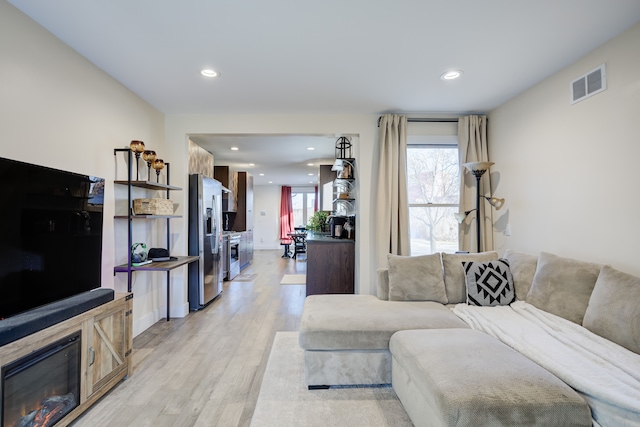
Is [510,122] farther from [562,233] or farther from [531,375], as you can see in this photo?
[531,375]

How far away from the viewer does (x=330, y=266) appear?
3852 mm

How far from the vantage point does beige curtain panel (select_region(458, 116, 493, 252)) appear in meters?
3.52

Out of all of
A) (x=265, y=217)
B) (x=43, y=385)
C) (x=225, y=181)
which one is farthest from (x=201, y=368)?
(x=265, y=217)

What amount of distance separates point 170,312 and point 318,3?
3651mm

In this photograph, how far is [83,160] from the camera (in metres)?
2.34

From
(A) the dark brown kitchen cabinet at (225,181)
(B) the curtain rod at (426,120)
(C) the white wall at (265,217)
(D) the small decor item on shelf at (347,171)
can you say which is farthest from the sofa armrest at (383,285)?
(C) the white wall at (265,217)

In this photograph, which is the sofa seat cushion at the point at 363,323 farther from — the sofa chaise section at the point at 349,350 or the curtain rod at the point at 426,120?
the curtain rod at the point at 426,120

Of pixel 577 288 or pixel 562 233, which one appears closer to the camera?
pixel 577 288

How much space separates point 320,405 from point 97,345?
149 centimetres

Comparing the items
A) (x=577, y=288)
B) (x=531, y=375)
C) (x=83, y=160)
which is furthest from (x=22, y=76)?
(x=577, y=288)

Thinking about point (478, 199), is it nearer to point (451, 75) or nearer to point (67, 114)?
point (451, 75)

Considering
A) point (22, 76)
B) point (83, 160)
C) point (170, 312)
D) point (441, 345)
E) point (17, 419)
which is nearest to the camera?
point (17, 419)

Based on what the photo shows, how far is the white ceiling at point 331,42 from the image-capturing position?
179 cm

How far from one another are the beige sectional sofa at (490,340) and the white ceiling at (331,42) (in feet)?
5.47
